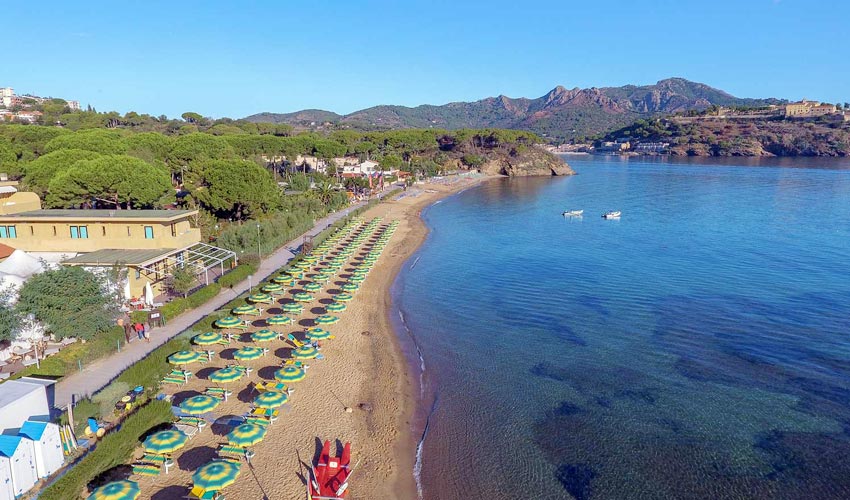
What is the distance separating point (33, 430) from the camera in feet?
39.8

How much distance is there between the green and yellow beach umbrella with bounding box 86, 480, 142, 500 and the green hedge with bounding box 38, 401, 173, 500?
0.49m

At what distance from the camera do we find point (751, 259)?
4141 centimetres

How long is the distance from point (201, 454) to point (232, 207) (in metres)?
30.0

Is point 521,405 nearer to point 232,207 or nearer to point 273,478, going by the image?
point 273,478

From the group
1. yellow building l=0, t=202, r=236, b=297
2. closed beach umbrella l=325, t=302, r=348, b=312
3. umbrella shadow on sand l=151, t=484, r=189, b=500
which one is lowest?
umbrella shadow on sand l=151, t=484, r=189, b=500

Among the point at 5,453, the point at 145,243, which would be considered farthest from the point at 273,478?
the point at 145,243

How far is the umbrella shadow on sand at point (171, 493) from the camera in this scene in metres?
12.6

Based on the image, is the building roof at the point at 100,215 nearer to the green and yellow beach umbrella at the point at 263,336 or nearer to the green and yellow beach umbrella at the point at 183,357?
the green and yellow beach umbrella at the point at 263,336

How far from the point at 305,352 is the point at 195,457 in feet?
20.9

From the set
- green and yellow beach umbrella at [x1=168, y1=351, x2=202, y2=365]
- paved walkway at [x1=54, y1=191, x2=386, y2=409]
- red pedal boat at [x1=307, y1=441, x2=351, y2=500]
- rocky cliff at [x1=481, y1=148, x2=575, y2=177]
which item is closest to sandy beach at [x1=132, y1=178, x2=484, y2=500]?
red pedal boat at [x1=307, y1=441, x2=351, y2=500]

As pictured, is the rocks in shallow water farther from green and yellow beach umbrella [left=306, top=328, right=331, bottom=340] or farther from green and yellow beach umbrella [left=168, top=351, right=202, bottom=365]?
green and yellow beach umbrella [left=168, top=351, right=202, bottom=365]

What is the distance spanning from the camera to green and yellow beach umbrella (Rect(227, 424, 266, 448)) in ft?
46.2

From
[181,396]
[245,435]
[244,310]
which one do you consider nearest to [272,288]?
[244,310]

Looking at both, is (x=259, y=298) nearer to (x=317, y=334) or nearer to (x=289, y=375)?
→ (x=317, y=334)
